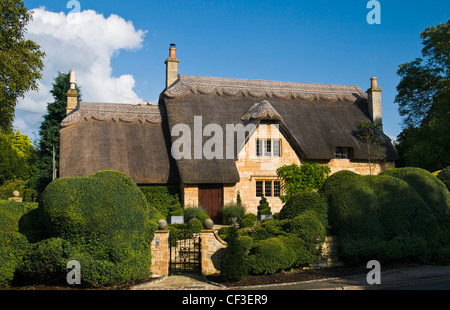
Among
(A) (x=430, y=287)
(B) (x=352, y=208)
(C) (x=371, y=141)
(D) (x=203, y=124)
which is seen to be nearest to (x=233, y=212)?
(D) (x=203, y=124)

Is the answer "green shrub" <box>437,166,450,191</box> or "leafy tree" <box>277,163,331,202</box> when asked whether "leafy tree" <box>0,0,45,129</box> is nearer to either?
"leafy tree" <box>277,163,331,202</box>

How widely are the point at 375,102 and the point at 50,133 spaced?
87.5 feet

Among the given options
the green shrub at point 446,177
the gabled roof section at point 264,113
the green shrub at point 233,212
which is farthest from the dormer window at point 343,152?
the green shrub at point 446,177

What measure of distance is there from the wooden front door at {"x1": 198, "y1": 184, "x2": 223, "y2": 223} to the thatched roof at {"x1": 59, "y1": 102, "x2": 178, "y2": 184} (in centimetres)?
175

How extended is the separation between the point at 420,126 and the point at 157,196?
18363 millimetres

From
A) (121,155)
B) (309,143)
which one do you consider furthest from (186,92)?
(309,143)

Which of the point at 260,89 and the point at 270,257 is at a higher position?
the point at 260,89

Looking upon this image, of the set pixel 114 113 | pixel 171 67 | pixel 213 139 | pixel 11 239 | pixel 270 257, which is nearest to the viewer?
pixel 11 239

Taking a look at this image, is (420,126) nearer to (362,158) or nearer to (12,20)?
(362,158)

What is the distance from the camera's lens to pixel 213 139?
76.9ft

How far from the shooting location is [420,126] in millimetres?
27484

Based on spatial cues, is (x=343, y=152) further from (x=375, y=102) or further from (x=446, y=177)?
(x=446, y=177)

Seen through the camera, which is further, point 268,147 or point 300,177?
point 268,147

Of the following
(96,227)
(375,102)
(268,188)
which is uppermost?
(375,102)
